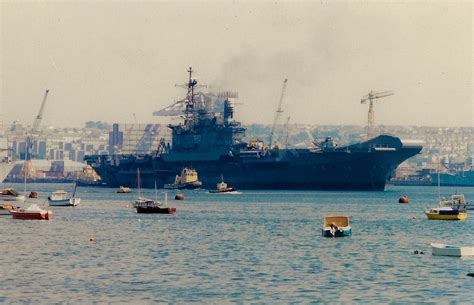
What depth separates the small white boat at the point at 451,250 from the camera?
52.5 m

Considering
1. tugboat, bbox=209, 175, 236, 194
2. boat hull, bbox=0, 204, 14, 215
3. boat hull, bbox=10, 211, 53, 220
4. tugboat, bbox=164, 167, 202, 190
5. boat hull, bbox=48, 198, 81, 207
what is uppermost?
tugboat, bbox=164, 167, 202, 190

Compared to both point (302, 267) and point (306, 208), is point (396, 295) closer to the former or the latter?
point (302, 267)

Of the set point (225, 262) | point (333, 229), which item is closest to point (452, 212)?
point (333, 229)

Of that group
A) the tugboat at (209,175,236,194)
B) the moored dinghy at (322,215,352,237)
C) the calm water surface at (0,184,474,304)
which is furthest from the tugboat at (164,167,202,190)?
the moored dinghy at (322,215,352,237)

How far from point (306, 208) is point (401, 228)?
3224cm

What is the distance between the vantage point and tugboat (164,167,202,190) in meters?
174

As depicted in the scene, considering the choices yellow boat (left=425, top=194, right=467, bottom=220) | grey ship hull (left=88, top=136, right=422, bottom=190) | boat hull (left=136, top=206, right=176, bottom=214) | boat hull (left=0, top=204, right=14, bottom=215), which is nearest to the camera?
yellow boat (left=425, top=194, right=467, bottom=220)

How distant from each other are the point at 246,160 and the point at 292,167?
7.67 meters

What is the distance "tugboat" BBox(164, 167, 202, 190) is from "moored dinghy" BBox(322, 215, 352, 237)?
106 meters

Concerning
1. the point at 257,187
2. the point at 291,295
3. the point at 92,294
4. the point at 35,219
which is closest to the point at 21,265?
the point at 92,294

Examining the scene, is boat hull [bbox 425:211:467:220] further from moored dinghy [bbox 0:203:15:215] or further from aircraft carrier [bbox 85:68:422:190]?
aircraft carrier [bbox 85:68:422:190]

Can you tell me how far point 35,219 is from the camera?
82625mm

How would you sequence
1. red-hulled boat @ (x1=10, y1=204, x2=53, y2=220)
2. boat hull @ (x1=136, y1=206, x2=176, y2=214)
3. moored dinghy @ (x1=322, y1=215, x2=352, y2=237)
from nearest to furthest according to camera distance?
1. moored dinghy @ (x1=322, y1=215, x2=352, y2=237)
2. red-hulled boat @ (x1=10, y1=204, x2=53, y2=220)
3. boat hull @ (x1=136, y1=206, x2=176, y2=214)

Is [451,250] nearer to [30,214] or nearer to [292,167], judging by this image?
[30,214]
